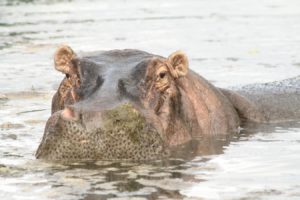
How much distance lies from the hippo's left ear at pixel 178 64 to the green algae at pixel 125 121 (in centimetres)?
105

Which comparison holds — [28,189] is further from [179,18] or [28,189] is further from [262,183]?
[179,18]

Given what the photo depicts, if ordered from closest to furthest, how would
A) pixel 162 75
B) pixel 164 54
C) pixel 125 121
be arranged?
1. pixel 125 121
2. pixel 162 75
3. pixel 164 54

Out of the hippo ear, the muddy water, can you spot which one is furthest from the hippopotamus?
the muddy water

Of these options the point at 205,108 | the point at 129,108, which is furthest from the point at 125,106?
the point at 205,108

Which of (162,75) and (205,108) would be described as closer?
(162,75)

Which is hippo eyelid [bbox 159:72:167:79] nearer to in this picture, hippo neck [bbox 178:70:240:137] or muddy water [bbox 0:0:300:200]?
hippo neck [bbox 178:70:240:137]

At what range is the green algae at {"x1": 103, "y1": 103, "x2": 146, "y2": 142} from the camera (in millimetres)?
7668

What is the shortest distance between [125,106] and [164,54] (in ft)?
29.3

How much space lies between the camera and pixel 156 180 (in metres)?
7.26

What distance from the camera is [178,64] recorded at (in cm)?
884

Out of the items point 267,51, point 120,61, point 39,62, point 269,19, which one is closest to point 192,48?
point 267,51

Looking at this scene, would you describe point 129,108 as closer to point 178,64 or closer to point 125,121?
point 125,121

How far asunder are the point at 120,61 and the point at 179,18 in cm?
1358

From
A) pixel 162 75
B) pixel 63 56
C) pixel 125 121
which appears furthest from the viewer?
pixel 63 56
